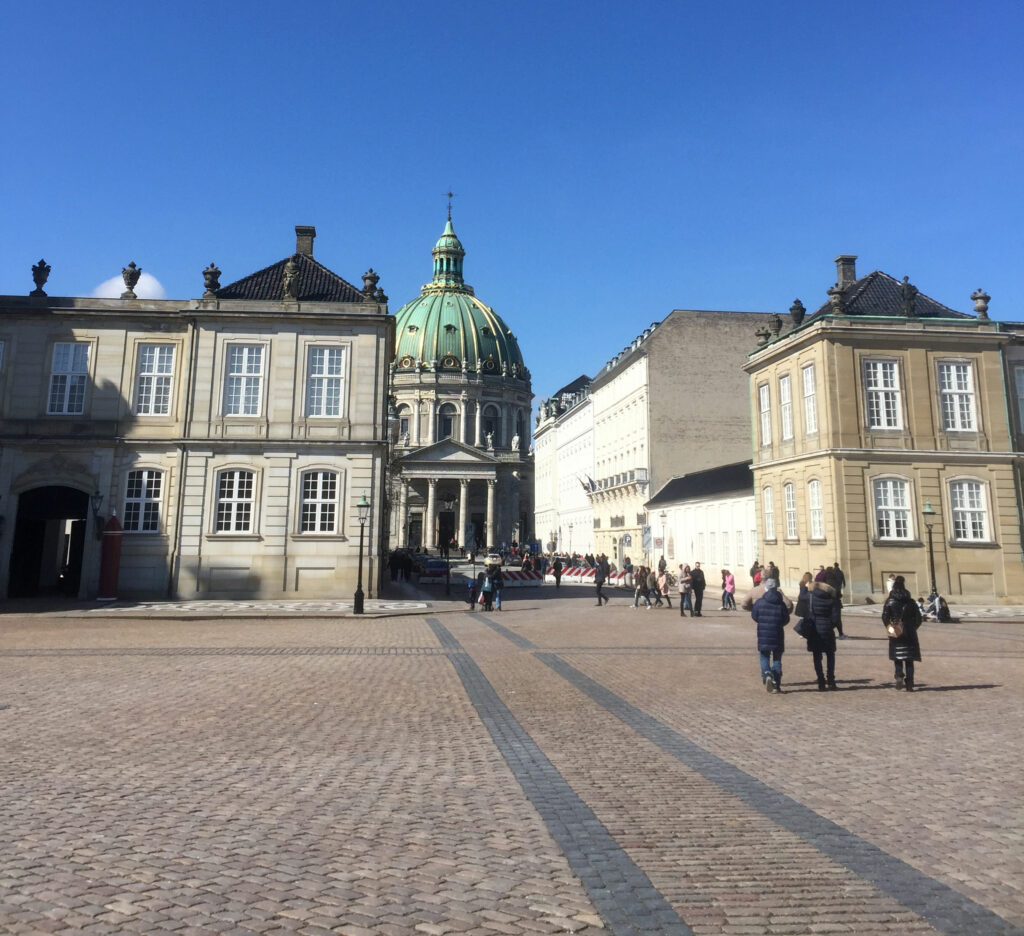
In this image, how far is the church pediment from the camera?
319ft

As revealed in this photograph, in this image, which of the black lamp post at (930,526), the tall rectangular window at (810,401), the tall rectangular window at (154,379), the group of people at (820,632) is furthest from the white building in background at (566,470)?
the group of people at (820,632)

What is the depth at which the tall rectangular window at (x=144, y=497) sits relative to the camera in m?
28.8

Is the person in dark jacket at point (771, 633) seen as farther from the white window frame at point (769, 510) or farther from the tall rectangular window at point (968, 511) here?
the white window frame at point (769, 510)

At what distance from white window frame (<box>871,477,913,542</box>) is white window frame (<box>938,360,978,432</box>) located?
10.2 ft

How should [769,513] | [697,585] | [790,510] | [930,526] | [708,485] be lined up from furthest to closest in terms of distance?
[708,485], [769,513], [790,510], [930,526], [697,585]

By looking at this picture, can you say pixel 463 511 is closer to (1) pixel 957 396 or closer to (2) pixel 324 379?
(2) pixel 324 379

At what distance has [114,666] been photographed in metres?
13.4

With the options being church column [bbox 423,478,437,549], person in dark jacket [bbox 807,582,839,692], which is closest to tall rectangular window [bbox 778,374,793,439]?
person in dark jacket [bbox 807,582,839,692]

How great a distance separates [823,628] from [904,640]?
3.86ft

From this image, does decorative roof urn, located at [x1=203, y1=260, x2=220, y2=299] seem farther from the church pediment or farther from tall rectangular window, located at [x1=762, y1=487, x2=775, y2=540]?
the church pediment

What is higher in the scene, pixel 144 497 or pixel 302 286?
pixel 302 286

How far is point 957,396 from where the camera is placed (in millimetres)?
30000

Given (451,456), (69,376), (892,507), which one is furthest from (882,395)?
(451,456)

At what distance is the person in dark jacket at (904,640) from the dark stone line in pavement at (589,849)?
20.1 ft
